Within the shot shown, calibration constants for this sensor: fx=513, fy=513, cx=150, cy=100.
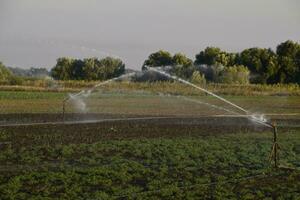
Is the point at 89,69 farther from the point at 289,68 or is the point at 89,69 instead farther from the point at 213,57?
the point at 289,68

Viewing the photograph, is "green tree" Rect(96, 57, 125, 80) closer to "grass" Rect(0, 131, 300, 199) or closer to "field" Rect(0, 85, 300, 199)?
"field" Rect(0, 85, 300, 199)

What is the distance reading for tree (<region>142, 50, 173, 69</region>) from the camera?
90438mm

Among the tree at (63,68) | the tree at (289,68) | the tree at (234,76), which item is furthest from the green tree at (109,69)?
the tree at (289,68)

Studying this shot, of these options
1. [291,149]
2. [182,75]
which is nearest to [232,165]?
[291,149]

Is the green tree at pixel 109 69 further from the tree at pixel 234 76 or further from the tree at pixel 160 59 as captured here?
the tree at pixel 234 76

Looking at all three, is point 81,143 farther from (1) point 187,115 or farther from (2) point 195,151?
(1) point 187,115

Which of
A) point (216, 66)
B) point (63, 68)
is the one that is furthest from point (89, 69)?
point (216, 66)

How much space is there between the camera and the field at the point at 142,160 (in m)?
12.3

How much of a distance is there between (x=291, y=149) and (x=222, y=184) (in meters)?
7.33

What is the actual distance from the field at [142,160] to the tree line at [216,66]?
50.7 meters

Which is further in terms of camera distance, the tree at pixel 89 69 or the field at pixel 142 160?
the tree at pixel 89 69

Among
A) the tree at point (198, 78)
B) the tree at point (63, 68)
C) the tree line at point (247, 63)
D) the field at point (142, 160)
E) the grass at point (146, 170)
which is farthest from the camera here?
the tree at point (63, 68)

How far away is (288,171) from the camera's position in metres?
15.1

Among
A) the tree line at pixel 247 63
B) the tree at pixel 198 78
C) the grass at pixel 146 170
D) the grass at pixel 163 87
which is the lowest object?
the grass at pixel 146 170
